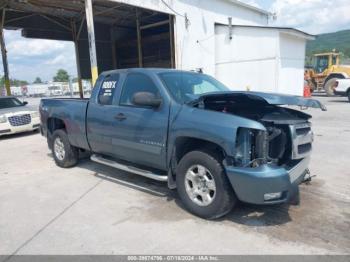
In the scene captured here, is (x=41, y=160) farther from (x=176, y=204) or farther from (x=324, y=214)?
(x=324, y=214)

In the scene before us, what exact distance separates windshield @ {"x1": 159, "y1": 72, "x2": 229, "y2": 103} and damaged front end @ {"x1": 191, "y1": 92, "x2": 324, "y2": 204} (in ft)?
1.72

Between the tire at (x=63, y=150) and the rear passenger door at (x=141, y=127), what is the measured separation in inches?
65.5

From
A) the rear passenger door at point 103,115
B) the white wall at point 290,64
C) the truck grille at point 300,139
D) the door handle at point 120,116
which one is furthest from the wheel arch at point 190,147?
the white wall at point 290,64

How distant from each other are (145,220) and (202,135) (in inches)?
52.1

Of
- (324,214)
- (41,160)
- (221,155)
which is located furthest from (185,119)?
(41,160)

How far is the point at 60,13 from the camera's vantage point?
2030cm

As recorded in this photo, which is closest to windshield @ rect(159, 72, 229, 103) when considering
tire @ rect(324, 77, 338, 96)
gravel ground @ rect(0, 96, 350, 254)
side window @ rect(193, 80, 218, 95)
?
side window @ rect(193, 80, 218, 95)

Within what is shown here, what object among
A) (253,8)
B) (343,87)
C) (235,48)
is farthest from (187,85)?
(253,8)

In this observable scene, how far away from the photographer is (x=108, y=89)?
562 centimetres

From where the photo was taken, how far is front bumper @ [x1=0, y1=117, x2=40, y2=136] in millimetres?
11133

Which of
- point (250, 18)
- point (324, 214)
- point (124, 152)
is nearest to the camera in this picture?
point (324, 214)

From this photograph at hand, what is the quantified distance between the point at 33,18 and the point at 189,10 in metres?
10.3

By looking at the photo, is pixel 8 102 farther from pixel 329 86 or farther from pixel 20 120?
pixel 329 86

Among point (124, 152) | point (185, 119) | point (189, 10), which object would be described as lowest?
point (124, 152)
